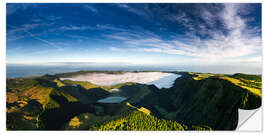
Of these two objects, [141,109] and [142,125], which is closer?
[142,125]

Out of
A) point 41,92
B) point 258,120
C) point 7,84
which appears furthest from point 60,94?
point 258,120

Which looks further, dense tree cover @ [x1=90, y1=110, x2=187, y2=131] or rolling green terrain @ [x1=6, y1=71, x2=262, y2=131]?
dense tree cover @ [x1=90, y1=110, x2=187, y2=131]

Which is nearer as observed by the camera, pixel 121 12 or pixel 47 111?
pixel 121 12

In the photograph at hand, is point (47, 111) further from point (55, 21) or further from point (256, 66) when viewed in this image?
point (256, 66)

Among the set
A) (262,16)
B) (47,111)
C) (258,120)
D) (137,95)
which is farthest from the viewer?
(137,95)

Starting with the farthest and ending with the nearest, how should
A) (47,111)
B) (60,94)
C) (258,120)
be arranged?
1. (60,94)
2. (47,111)
3. (258,120)

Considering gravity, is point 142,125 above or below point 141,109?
above

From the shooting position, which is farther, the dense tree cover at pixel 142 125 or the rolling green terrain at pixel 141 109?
the dense tree cover at pixel 142 125

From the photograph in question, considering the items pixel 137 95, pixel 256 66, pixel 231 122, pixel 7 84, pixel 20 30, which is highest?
pixel 20 30
